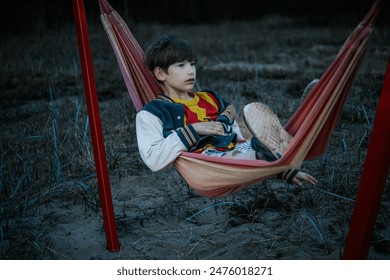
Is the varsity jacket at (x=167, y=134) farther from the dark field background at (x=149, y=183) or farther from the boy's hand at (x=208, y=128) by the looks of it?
the dark field background at (x=149, y=183)

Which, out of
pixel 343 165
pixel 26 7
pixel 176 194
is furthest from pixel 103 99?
pixel 26 7

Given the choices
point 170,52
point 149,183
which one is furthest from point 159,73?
point 149,183

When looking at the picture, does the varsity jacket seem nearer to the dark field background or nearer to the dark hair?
the dark hair

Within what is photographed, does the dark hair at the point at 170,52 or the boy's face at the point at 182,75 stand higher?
the dark hair at the point at 170,52

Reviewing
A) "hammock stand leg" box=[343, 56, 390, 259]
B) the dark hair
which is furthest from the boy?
"hammock stand leg" box=[343, 56, 390, 259]

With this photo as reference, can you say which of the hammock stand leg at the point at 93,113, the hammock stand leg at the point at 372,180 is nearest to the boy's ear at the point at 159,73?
the hammock stand leg at the point at 93,113

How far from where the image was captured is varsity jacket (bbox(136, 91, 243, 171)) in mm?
1844

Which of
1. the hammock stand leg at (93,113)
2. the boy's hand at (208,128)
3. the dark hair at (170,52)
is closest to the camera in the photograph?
the hammock stand leg at (93,113)

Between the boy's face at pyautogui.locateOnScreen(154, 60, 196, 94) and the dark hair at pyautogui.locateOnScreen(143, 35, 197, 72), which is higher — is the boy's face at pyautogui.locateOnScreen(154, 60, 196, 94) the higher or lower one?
the lower one

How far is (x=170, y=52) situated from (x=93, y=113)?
0.45 meters

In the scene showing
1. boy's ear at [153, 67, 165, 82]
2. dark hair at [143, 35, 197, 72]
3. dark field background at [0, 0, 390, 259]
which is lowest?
dark field background at [0, 0, 390, 259]

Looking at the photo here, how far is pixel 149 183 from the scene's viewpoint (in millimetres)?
2609

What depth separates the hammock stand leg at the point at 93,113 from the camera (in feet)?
5.79

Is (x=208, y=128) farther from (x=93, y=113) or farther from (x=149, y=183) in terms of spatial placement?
(x=149, y=183)
